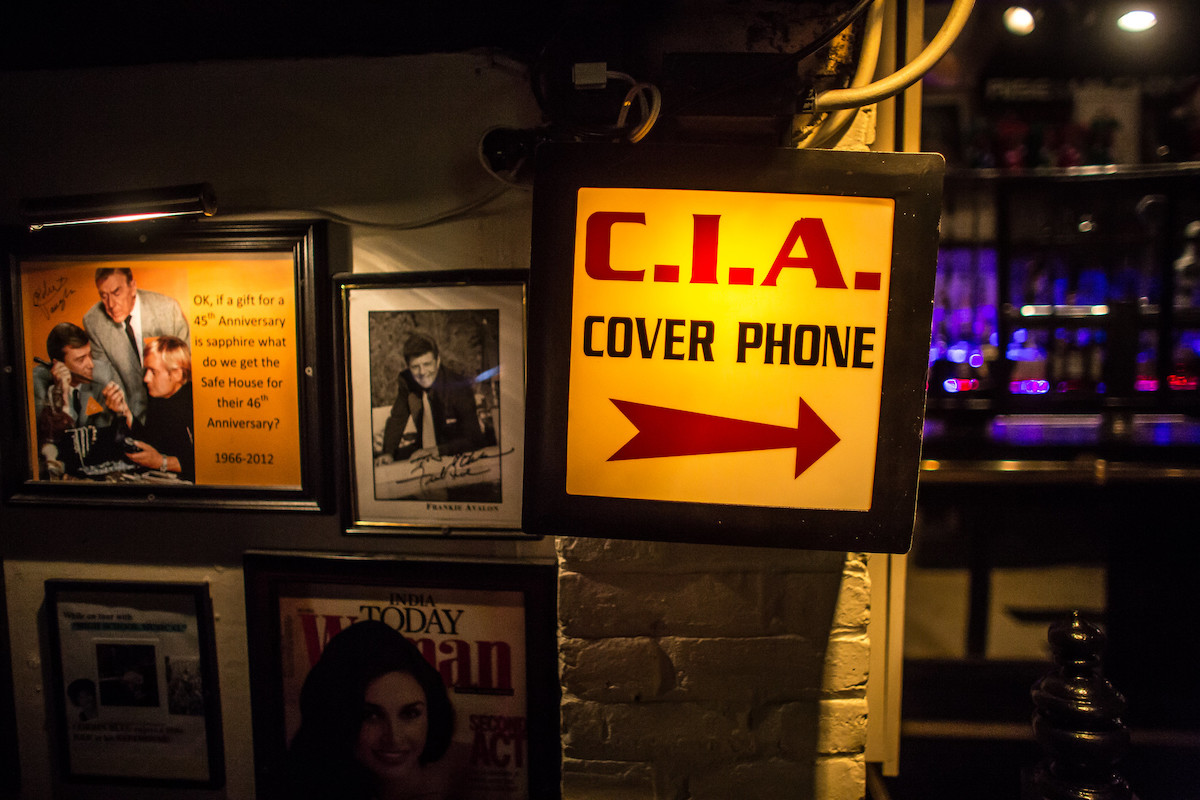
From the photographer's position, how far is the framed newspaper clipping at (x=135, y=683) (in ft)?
5.19

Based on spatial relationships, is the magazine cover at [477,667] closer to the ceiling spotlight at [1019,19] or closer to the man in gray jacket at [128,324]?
the man in gray jacket at [128,324]

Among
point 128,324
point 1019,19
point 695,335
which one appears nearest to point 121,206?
point 128,324

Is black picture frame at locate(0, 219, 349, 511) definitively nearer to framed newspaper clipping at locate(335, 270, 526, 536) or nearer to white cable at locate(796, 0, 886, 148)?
framed newspaper clipping at locate(335, 270, 526, 536)

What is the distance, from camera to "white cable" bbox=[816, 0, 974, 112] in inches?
Result: 31.5

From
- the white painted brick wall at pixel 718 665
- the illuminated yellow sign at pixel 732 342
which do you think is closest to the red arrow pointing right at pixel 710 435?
the illuminated yellow sign at pixel 732 342

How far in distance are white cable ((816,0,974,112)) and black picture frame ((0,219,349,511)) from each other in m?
1.22

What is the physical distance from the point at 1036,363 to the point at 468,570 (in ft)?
13.2

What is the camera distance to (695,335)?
0.86 m

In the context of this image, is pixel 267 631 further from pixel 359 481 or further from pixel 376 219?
pixel 376 219

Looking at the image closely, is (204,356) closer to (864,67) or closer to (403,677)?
(403,677)

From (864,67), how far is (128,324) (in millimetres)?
1888

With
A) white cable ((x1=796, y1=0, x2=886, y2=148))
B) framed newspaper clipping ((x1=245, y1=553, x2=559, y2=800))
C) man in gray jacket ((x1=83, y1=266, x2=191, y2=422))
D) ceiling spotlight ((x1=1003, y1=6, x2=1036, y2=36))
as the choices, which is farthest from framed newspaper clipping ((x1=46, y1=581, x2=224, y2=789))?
ceiling spotlight ((x1=1003, y1=6, x2=1036, y2=36))

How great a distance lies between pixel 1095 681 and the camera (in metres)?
0.95
